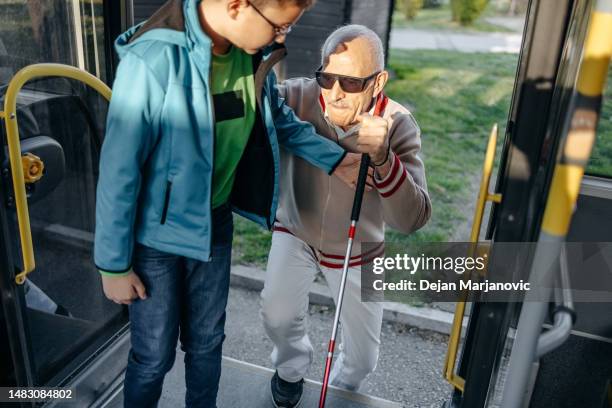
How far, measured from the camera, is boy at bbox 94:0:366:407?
1.67 metres

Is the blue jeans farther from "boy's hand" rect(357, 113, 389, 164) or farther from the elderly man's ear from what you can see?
the elderly man's ear

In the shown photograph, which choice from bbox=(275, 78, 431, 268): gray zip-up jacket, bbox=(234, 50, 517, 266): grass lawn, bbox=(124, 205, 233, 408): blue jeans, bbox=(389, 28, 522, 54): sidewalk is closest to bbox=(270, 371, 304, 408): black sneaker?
bbox=(124, 205, 233, 408): blue jeans

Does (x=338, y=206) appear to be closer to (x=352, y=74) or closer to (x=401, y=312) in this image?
(x=352, y=74)

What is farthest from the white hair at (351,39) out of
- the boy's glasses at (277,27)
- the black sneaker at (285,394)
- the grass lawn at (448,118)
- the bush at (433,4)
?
the bush at (433,4)

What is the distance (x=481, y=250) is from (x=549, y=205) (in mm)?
677

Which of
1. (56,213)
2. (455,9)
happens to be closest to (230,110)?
(56,213)

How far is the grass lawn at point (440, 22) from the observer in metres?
16.3

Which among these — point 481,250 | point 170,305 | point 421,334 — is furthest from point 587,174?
point 421,334

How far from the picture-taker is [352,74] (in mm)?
2182

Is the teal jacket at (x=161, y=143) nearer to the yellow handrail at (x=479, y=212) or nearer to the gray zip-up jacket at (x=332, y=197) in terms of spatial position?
the gray zip-up jacket at (x=332, y=197)

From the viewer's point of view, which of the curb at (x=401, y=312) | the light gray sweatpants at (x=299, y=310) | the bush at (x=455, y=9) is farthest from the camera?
the bush at (x=455, y=9)

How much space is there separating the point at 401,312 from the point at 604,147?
6.85ft

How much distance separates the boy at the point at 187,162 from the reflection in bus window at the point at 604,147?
37.3 inches

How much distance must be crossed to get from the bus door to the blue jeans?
0.45 m
